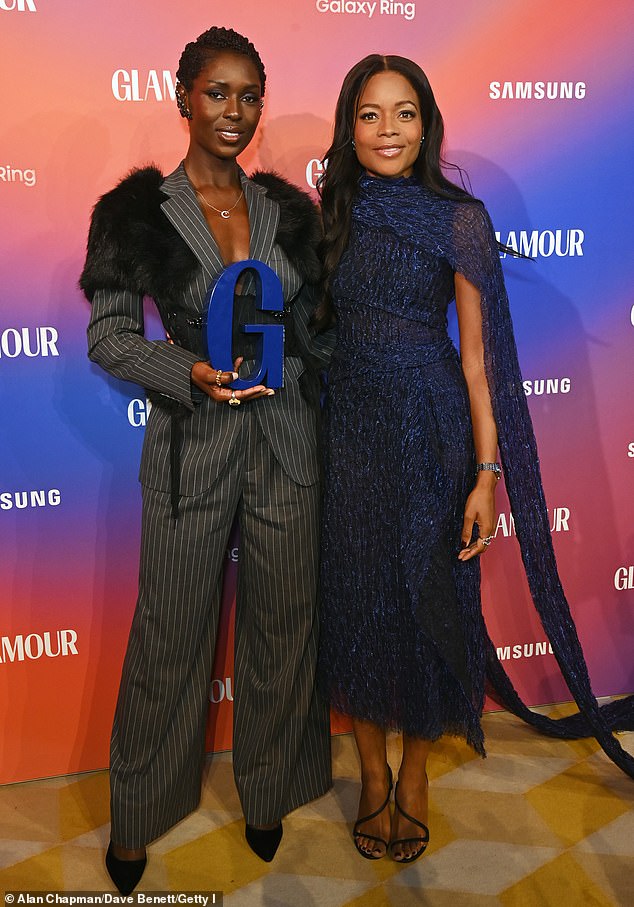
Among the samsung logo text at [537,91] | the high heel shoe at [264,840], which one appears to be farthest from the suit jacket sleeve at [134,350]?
the samsung logo text at [537,91]

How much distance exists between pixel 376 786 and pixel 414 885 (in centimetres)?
26

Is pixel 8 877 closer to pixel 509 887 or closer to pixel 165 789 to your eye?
pixel 165 789

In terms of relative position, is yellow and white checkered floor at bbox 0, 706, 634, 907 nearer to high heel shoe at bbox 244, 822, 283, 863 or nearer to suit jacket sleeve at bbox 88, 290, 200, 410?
high heel shoe at bbox 244, 822, 283, 863

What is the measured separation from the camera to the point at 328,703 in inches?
96.9

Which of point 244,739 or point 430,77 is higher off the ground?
point 430,77

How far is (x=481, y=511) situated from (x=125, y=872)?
4.05 feet

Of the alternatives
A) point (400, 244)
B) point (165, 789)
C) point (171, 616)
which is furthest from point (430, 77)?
point (165, 789)

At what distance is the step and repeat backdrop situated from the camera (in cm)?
239

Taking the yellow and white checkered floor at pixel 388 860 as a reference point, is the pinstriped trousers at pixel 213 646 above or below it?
above

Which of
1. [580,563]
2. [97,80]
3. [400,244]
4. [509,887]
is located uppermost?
[97,80]

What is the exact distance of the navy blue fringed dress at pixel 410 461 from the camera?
213 centimetres

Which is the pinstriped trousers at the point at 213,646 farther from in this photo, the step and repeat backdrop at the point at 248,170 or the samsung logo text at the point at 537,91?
the samsung logo text at the point at 537,91

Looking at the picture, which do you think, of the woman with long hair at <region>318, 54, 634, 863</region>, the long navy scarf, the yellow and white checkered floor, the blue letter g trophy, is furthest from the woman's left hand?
the yellow and white checkered floor

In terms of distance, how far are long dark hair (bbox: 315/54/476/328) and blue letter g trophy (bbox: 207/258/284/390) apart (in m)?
0.20
